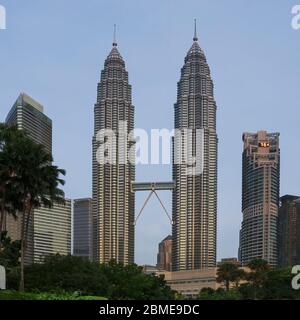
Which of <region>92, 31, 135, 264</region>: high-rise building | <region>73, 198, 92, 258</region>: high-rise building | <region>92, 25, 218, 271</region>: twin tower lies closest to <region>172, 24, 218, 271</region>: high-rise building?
<region>92, 25, 218, 271</region>: twin tower

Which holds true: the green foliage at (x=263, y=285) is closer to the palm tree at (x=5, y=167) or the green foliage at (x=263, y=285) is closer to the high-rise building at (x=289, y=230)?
the high-rise building at (x=289, y=230)

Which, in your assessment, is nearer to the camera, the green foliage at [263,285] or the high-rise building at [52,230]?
the high-rise building at [52,230]

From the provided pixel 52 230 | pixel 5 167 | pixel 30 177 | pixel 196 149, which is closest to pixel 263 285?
pixel 52 230

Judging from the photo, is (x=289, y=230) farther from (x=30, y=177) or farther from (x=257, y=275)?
(x=257, y=275)

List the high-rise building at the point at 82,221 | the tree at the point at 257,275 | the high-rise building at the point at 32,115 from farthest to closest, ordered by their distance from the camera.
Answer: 1. the tree at the point at 257,275
2. the high-rise building at the point at 82,221
3. the high-rise building at the point at 32,115

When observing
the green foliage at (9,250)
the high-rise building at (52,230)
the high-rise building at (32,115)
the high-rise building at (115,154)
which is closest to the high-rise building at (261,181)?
the high-rise building at (115,154)
